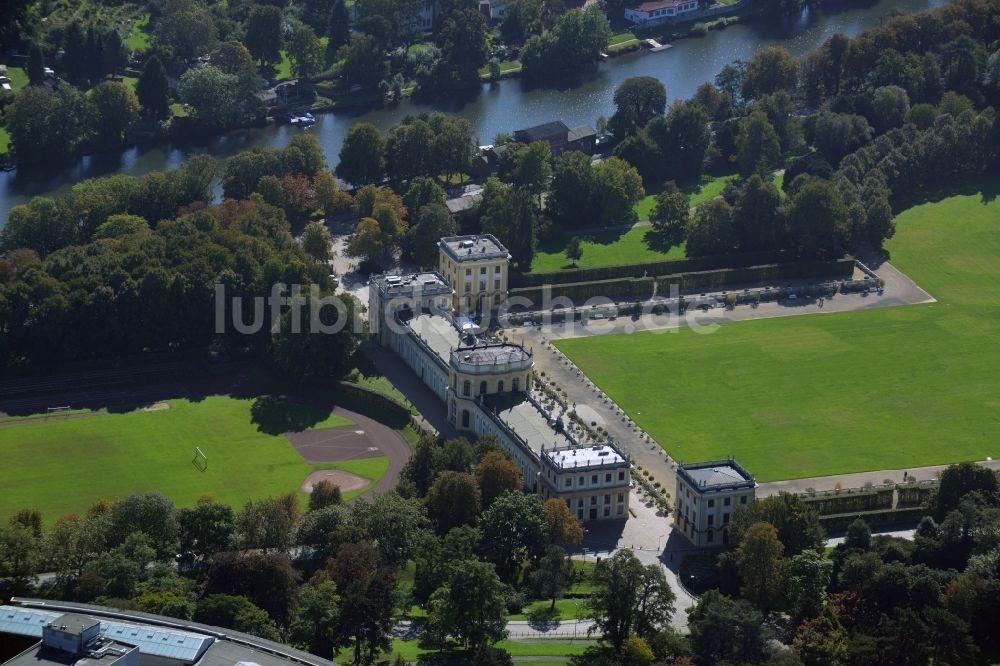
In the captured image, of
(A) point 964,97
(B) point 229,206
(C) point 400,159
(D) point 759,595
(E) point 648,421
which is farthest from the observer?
(A) point 964,97

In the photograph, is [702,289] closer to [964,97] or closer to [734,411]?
[734,411]

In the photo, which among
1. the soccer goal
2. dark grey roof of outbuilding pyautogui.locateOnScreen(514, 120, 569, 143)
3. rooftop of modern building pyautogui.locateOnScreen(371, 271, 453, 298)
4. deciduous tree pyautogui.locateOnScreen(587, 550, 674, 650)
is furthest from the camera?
dark grey roof of outbuilding pyautogui.locateOnScreen(514, 120, 569, 143)

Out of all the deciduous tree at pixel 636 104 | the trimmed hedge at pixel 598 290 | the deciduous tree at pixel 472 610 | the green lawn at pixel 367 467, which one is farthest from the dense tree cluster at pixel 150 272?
the deciduous tree at pixel 636 104

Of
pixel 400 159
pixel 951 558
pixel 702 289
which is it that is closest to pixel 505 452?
pixel 951 558

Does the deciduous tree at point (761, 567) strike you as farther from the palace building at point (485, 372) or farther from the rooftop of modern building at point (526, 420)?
the rooftop of modern building at point (526, 420)

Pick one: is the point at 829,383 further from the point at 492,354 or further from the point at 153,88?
the point at 153,88

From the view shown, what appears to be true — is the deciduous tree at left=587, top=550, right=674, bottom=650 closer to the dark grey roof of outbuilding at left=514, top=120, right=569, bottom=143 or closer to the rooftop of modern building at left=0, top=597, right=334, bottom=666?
the rooftop of modern building at left=0, top=597, right=334, bottom=666

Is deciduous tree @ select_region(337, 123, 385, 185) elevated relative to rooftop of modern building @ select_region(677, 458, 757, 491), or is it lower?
elevated

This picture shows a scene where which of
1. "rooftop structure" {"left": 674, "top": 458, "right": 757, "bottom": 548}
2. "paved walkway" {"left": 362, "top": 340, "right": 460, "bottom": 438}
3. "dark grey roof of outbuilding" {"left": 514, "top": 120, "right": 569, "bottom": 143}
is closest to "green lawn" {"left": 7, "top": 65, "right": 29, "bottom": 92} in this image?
"dark grey roof of outbuilding" {"left": 514, "top": 120, "right": 569, "bottom": 143}
